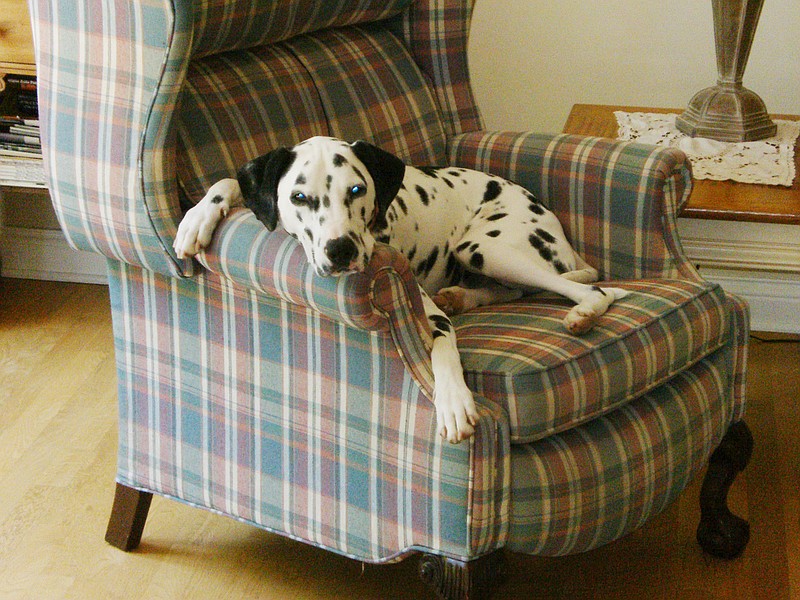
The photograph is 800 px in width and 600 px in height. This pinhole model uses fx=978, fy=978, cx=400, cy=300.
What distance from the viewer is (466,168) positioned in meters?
2.28

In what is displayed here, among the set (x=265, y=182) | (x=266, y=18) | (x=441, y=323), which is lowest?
(x=441, y=323)

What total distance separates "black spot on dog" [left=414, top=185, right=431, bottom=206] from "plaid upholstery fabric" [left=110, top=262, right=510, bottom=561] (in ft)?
1.63

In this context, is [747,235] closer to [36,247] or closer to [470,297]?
[470,297]

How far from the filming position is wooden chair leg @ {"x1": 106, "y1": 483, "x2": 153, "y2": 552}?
6.53 feet

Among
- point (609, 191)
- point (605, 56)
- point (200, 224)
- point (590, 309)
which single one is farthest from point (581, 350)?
point (605, 56)

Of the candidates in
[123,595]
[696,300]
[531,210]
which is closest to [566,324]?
[696,300]

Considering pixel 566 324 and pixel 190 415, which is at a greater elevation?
pixel 566 324

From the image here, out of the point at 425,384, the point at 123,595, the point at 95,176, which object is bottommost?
the point at 123,595

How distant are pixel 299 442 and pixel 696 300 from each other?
80 centimetres

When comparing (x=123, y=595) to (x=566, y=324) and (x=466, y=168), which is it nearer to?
(x=566, y=324)

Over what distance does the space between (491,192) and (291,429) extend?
73 centimetres

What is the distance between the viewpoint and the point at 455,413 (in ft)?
4.97

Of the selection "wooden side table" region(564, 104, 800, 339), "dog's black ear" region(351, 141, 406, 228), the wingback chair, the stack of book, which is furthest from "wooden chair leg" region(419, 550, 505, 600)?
the stack of book

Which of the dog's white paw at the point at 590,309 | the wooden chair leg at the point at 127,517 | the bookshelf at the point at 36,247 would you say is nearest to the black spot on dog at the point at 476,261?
the dog's white paw at the point at 590,309
